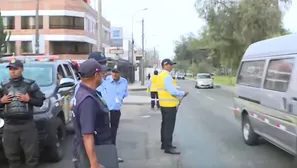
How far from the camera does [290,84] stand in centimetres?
671

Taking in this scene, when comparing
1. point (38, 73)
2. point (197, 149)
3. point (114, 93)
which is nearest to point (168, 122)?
point (197, 149)

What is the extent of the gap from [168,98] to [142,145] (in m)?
1.75

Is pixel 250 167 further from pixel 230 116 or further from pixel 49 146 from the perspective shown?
pixel 230 116

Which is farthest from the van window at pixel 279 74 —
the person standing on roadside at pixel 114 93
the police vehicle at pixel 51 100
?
the police vehicle at pixel 51 100

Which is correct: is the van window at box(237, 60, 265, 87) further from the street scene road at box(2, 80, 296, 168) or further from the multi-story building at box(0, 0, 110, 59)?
the multi-story building at box(0, 0, 110, 59)

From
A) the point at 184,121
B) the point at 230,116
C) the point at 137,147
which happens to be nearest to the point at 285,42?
the point at 137,147

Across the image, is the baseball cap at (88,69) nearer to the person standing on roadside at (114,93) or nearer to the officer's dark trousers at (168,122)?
the person standing on roadside at (114,93)

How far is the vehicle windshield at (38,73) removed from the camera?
8453 mm

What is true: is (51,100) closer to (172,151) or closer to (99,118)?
(172,151)

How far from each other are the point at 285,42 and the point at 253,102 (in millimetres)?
1688

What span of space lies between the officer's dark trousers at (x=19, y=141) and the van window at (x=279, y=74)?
395 centimetres

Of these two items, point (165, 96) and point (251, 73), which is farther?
point (251, 73)

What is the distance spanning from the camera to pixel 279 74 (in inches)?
289

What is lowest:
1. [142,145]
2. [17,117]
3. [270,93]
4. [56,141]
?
[142,145]
